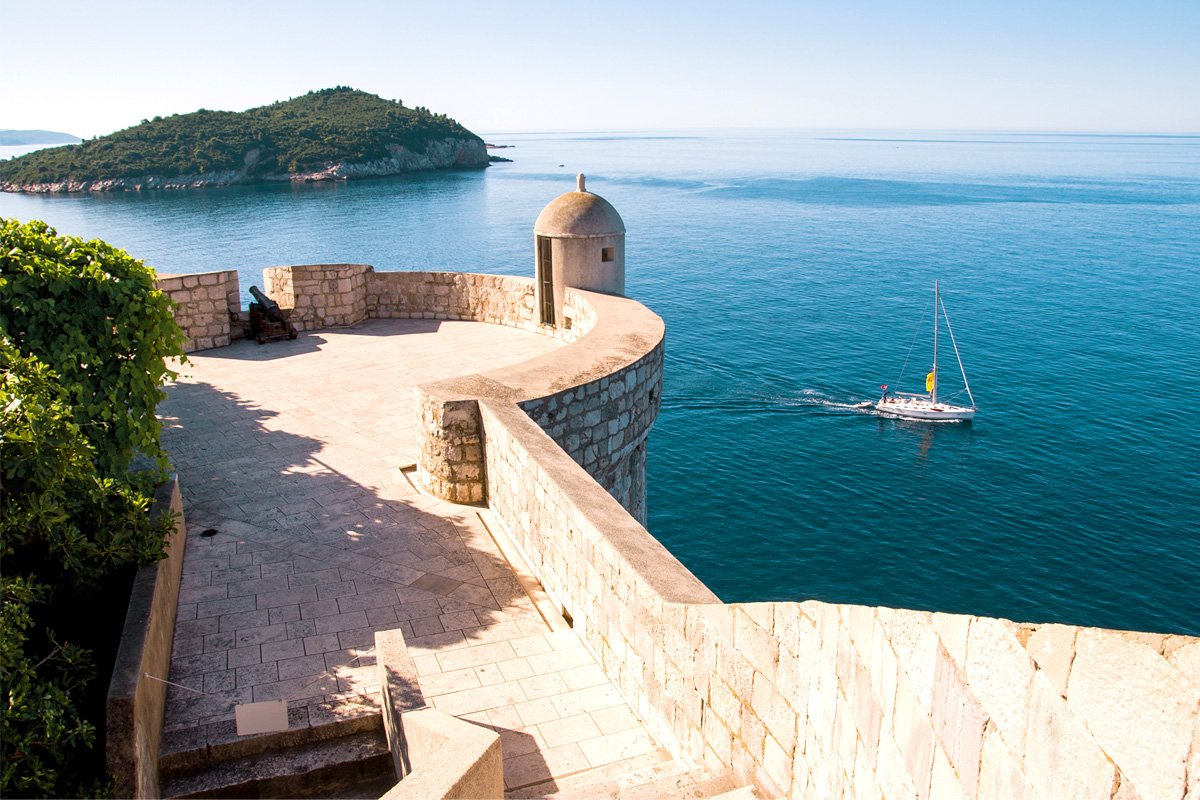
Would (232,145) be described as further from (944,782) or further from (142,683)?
(944,782)

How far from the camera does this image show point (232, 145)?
115 metres

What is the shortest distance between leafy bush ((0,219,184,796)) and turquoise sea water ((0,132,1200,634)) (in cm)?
1856

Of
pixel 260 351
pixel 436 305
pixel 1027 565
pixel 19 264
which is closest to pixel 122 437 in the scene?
pixel 19 264

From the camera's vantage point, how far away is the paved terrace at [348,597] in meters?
6.07

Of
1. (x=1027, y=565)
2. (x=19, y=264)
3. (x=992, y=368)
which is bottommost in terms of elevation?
(x=1027, y=565)

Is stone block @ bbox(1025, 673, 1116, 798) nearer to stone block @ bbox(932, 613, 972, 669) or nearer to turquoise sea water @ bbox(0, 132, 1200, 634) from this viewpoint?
stone block @ bbox(932, 613, 972, 669)

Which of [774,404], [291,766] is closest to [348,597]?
[291,766]

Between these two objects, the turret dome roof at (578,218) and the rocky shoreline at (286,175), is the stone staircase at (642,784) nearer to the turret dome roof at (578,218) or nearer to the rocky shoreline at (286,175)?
the turret dome roof at (578,218)

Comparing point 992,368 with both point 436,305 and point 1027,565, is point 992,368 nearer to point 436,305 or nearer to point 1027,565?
point 1027,565

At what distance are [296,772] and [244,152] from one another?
123 m

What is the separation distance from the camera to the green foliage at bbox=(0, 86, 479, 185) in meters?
109

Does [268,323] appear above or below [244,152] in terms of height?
below

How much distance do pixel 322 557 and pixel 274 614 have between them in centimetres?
101

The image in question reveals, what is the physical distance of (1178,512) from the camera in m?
28.0
